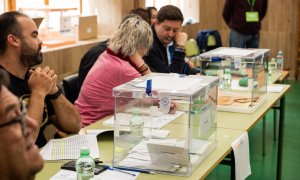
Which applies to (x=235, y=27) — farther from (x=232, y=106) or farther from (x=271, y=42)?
(x=232, y=106)

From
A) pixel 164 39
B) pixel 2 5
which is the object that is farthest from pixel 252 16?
pixel 2 5

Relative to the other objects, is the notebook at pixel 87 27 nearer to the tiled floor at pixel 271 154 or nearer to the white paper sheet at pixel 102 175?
the tiled floor at pixel 271 154

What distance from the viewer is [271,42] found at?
28.8 feet

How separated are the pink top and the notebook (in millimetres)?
2118

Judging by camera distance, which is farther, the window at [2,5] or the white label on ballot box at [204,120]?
the window at [2,5]

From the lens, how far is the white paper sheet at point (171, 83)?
2.46 metres

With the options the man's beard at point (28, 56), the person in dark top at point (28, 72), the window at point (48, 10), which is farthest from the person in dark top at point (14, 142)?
the window at point (48, 10)

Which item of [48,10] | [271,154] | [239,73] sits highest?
[48,10]

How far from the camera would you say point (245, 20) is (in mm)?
7195

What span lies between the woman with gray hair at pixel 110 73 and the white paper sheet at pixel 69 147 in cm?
64

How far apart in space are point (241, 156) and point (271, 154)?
2.16 metres

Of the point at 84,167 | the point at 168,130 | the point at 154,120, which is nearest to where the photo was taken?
the point at 84,167

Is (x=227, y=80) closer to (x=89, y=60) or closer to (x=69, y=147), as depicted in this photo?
(x=89, y=60)

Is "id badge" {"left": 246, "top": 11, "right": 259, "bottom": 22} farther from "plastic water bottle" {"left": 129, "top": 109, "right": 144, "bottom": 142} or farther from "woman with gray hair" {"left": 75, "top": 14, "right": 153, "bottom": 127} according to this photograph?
"plastic water bottle" {"left": 129, "top": 109, "right": 144, "bottom": 142}
